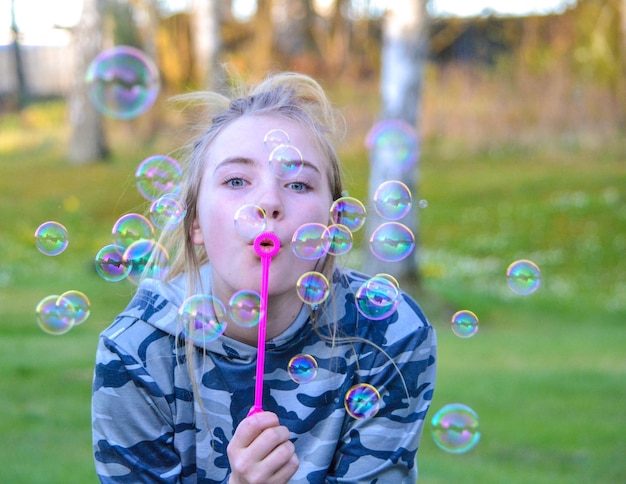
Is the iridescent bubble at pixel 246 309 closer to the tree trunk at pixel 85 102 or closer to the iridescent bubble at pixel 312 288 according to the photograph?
the iridescent bubble at pixel 312 288

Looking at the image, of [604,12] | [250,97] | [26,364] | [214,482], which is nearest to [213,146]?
[250,97]

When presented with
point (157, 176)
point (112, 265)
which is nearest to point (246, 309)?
point (112, 265)

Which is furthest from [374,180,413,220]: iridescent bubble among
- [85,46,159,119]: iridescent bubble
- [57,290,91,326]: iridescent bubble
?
[85,46,159,119]: iridescent bubble

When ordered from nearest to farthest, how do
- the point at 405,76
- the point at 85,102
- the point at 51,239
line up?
the point at 51,239 → the point at 405,76 → the point at 85,102

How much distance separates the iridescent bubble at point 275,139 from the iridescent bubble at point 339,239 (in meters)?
0.21

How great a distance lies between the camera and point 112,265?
2289 millimetres

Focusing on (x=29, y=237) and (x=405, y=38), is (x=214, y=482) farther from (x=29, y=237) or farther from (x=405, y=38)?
(x=29, y=237)

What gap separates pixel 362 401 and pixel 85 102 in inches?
390

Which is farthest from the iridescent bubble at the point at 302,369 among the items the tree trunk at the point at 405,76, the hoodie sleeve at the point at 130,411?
the tree trunk at the point at 405,76

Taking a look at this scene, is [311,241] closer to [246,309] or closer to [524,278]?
[246,309]

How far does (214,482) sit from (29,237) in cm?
784

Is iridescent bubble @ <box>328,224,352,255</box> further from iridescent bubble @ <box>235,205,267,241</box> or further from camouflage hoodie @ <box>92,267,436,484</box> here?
iridescent bubble @ <box>235,205,267,241</box>

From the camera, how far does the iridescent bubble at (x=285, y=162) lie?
5.80 feet

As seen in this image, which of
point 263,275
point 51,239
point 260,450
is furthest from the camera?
point 51,239
